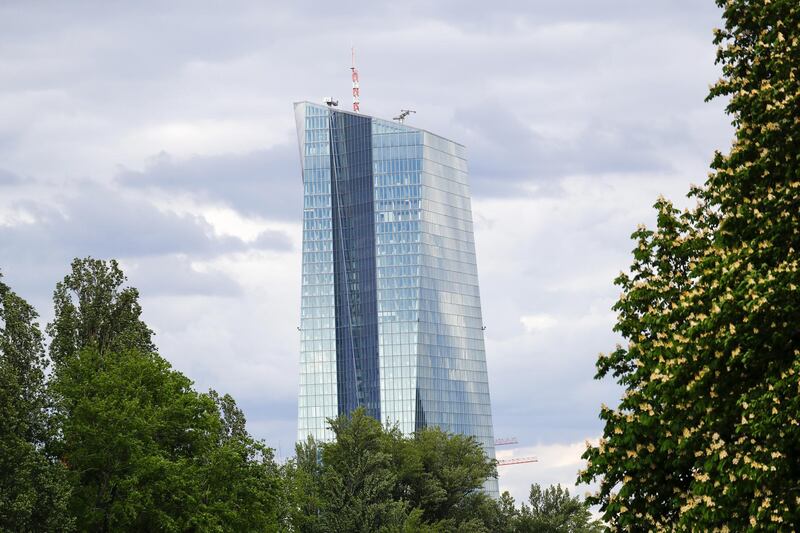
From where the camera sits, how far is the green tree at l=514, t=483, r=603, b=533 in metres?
109

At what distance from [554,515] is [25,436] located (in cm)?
5701

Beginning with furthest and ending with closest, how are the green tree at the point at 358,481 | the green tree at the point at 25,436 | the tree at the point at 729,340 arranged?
the green tree at the point at 358,481 → the green tree at the point at 25,436 → the tree at the point at 729,340

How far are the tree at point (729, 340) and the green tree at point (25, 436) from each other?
33955 mm

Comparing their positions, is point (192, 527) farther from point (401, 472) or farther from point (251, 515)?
point (401, 472)

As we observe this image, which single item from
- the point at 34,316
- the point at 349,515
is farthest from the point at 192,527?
the point at 349,515

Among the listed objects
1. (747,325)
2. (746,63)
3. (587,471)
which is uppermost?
(746,63)

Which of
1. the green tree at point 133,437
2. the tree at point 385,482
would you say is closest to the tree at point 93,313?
the green tree at point 133,437

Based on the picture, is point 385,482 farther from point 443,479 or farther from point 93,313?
point 93,313

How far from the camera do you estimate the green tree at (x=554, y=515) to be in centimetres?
10869

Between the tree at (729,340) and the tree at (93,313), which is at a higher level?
the tree at (93,313)

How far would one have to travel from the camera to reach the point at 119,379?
76250mm

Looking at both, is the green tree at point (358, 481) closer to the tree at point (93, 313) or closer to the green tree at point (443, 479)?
the green tree at point (443, 479)

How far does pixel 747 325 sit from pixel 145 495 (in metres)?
49.9

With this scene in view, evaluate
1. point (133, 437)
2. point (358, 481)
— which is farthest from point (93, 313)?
point (358, 481)
